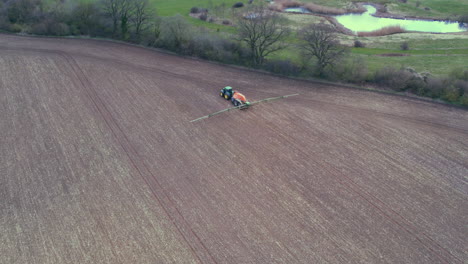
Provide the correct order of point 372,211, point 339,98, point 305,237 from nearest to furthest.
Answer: point 305,237 → point 372,211 → point 339,98

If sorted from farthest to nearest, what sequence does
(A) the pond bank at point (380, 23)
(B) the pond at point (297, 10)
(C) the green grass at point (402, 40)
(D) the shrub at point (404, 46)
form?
(B) the pond at point (297, 10), (A) the pond bank at point (380, 23), (D) the shrub at point (404, 46), (C) the green grass at point (402, 40)

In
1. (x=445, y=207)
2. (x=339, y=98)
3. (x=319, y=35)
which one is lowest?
(x=445, y=207)

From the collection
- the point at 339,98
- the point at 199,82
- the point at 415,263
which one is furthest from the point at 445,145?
the point at 199,82

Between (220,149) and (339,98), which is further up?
(339,98)

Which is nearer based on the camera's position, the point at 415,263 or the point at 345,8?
the point at 415,263

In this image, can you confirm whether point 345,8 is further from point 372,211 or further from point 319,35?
point 372,211

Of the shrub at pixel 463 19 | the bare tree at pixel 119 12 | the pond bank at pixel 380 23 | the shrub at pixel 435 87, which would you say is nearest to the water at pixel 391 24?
the pond bank at pixel 380 23

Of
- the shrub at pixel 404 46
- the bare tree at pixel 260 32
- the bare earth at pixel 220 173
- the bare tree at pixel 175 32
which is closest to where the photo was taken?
the bare earth at pixel 220 173

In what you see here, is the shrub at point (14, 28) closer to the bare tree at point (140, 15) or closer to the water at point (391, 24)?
the bare tree at point (140, 15)
